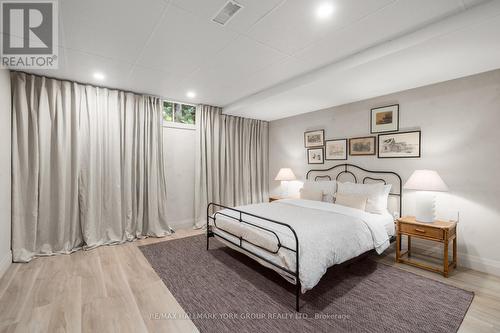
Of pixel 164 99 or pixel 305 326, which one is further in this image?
pixel 164 99

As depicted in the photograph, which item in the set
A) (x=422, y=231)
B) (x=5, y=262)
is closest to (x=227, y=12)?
(x=422, y=231)

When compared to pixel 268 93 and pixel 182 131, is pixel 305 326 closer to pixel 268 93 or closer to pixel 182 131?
pixel 268 93

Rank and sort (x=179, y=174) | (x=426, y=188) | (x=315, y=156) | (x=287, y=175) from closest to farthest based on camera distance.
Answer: (x=426, y=188), (x=179, y=174), (x=315, y=156), (x=287, y=175)

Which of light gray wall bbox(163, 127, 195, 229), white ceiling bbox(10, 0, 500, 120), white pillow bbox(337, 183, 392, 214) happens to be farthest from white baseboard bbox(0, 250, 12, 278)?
white pillow bbox(337, 183, 392, 214)

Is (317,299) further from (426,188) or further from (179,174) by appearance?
(179,174)

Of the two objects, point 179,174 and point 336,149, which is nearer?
point 336,149

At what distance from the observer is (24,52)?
8.71ft

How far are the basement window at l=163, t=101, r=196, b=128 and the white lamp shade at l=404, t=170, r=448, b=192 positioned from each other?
4066mm

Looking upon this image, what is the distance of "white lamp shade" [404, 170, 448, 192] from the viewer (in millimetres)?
2891

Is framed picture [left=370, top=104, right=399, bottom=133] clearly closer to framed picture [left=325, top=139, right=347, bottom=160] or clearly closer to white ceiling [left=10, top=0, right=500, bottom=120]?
white ceiling [left=10, top=0, right=500, bottom=120]

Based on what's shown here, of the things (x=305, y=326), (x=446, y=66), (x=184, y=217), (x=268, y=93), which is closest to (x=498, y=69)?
(x=446, y=66)

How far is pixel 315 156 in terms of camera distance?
493 cm

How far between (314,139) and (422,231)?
8.55 feet

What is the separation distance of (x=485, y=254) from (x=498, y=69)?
2.31 metres
